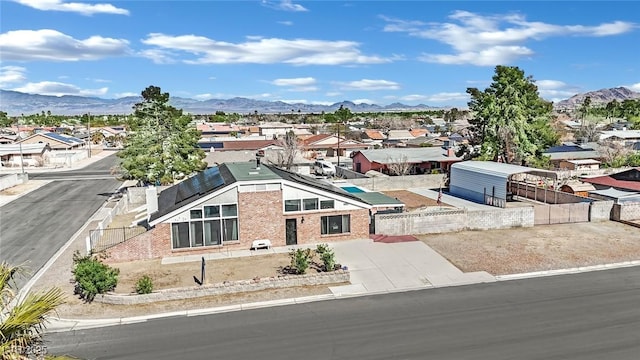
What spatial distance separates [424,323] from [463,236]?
46.7ft

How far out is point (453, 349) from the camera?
16359 mm

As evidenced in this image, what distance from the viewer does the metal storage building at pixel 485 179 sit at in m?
40.8

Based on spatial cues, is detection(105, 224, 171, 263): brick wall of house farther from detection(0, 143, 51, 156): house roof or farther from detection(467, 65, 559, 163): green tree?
detection(0, 143, 51, 156): house roof

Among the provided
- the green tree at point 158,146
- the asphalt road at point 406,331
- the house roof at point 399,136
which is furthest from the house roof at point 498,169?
the house roof at point 399,136

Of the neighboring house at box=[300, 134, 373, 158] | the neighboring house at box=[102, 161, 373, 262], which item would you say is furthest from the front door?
the neighboring house at box=[300, 134, 373, 158]

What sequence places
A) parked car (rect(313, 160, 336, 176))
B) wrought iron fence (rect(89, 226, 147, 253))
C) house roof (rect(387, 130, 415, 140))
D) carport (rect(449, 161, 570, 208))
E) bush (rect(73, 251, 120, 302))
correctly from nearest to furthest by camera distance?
1. bush (rect(73, 251, 120, 302))
2. wrought iron fence (rect(89, 226, 147, 253))
3. carport (rect(449, 161, 570, 208))
4. parked car (rect(313, 160, 336, 176))
5. house roof (rect(387, 130, 415, 140))

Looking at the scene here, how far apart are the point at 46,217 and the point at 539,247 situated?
37402 millimetres

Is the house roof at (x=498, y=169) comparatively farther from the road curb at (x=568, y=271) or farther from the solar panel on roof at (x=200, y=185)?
the solar panel on roof at (x=200, y=185)

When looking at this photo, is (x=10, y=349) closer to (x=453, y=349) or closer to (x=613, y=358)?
(x=453, y=349)

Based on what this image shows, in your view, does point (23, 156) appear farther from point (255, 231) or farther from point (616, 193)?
point (616, 193)

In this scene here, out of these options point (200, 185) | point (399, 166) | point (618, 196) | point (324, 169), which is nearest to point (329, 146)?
point (324, 169)

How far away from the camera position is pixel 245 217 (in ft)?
94.0

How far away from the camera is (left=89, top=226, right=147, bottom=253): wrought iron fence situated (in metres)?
28.1

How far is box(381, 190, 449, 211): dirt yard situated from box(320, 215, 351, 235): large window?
1178cm
